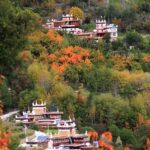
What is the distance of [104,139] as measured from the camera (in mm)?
29234

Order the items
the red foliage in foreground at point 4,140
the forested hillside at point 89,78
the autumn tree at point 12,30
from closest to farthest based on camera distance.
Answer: the red foliage in foreground at point 4,140, the autumn tree at point 12,30, the forested hillside at point 89,78

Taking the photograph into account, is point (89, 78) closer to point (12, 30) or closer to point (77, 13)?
point (77, 13)

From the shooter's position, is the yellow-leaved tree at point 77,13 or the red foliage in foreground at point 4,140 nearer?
the red foliage in foreground at point 4,140

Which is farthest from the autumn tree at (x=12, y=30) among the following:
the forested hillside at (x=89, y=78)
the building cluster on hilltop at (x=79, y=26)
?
the building cluster on hilltop at (x=79, y=26)

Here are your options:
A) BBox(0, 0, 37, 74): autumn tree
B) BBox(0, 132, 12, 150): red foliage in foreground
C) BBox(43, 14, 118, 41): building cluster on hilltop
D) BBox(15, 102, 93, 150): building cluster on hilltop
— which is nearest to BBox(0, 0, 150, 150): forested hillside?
BBox(43, 14, 118, 41): building cluster on hilltop

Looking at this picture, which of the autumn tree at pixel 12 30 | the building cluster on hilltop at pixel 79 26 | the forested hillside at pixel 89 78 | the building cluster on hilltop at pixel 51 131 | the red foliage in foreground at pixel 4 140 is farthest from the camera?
the building cluster on hilltop at pixel 79 26

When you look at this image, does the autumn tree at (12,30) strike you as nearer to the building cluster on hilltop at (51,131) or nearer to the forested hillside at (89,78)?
the building cluster on hilltop at (51,131)

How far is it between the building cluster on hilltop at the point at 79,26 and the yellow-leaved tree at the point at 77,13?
0.45 metres

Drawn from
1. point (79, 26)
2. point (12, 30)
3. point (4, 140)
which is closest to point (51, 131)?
point (12, 30)

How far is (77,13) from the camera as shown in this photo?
1710 inches

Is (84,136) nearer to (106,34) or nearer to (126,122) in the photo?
(126,122)

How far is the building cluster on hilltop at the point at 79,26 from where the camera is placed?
135 feet

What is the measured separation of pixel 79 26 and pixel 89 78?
23.7ft

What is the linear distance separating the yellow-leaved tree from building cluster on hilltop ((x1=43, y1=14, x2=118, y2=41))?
454 millimetres
